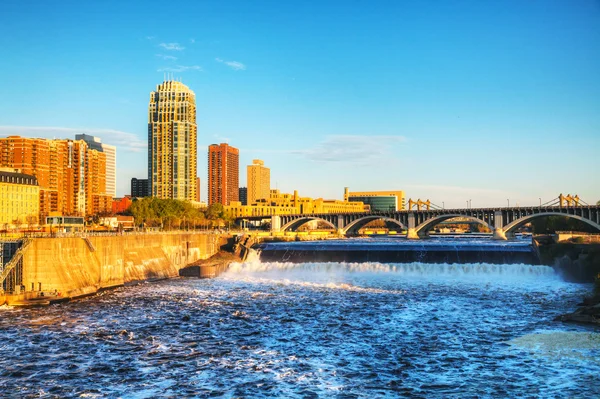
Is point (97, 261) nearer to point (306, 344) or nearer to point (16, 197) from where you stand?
point (306, 344)

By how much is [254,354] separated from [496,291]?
34258 mm

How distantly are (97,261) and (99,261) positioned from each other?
1.27 feet

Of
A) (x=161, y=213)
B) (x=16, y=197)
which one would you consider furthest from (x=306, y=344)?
(x=16, y=197)

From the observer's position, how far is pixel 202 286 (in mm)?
67000

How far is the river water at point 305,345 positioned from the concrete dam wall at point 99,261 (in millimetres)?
3540

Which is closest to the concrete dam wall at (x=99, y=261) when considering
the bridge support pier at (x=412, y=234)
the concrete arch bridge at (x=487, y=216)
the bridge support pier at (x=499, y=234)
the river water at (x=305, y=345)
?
the river water at (x=305, y=345)

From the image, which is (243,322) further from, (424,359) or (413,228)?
(413,228)

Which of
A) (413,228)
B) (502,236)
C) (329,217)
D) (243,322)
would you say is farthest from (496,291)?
(329,217)

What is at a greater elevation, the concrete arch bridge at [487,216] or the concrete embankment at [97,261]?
the concrete arch bridge at [487,216]

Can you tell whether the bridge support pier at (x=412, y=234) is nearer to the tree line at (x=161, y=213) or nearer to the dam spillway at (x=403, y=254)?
the tree line at (x=161, y=213)

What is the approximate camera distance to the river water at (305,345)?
28.1 m

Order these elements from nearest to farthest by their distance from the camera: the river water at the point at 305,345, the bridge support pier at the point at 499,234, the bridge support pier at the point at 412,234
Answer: the river water at the point at 305,345, the bridge support pier at the point at 499,234, the bridge support pier at the point at 412,234

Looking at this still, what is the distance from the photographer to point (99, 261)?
204 feet

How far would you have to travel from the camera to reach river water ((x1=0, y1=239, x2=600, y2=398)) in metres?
28.1
